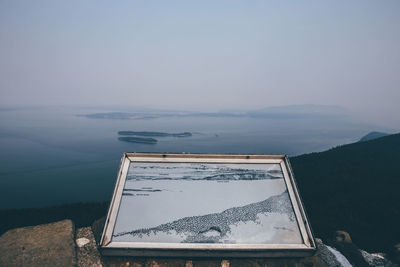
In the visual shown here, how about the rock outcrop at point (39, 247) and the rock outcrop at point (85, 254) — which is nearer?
the rock outcrop at point (85, 254)

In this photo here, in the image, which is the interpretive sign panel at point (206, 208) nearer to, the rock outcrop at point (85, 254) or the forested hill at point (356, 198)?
the rock outcrop at point (85, 254)

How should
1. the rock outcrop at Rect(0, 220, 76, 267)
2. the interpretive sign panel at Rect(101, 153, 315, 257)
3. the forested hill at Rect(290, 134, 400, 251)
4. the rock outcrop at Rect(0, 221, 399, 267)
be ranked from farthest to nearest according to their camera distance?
the forested hill at Rect(290, 134, 400, 251), the rock outcrop at Rect(0, 220, 76, 267), the rock outcrop at Rect(0, 221, 399, 267), the interpretive sign panel at Rect(101, 153, 315, 257)

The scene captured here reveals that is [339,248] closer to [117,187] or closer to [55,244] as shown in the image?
[117,187]

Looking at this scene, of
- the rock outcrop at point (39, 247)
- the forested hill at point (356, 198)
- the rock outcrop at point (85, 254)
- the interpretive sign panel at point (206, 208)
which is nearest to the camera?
the interpretive sign panel at point (206, 208)

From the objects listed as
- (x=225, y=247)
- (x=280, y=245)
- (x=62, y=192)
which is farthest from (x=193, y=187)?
(x=62, y=192)

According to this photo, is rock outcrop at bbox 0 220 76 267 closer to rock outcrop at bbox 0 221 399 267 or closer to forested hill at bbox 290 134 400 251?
rock outcrop at bbox 0 221 399 267

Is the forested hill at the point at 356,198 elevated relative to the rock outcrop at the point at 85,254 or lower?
elevated

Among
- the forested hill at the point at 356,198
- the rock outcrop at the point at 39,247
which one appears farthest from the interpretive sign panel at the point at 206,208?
the forested hill at the point at 356,198

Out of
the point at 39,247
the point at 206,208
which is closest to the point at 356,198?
the point at 206,208

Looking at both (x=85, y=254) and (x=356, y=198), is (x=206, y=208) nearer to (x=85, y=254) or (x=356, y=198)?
(x=85, y=254)

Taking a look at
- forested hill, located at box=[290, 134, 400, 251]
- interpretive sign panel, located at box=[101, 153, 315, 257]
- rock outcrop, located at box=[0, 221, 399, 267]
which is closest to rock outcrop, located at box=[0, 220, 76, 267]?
rock outcrop, located at box=[0, 221, 399, 267]
